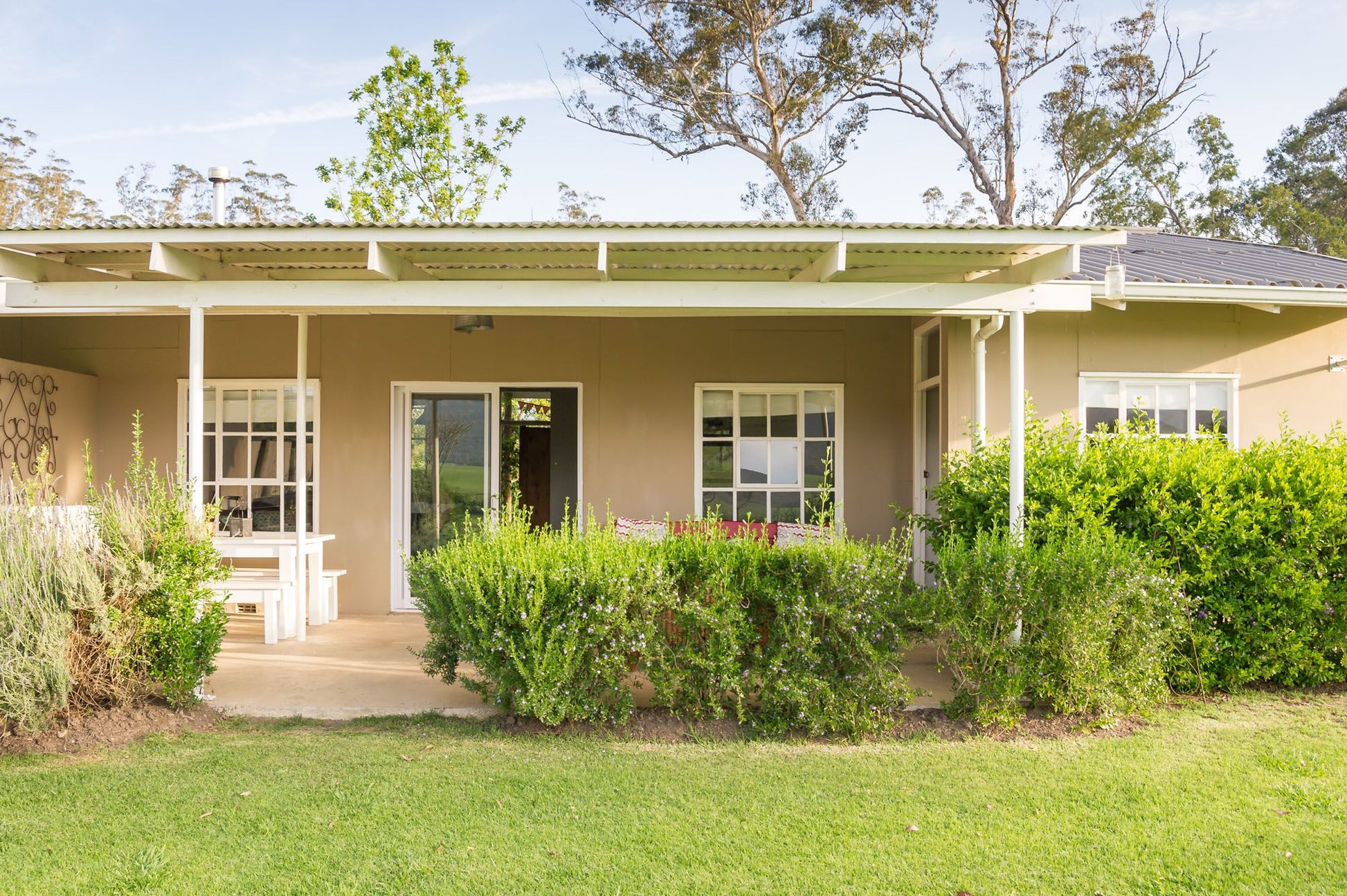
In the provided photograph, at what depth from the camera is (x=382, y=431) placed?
861 centimetres

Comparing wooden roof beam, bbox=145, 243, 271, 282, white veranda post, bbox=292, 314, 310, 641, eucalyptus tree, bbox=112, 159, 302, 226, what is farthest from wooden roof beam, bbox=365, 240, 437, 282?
eucalyptus tree, bbox=112, 159, 302, 226

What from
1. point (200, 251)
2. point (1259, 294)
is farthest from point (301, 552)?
point (1259, 294)

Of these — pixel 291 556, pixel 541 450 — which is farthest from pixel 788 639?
pixel 541 450

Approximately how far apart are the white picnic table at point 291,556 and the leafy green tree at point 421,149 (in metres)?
9.10

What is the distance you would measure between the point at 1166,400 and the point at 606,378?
4588 millimetres

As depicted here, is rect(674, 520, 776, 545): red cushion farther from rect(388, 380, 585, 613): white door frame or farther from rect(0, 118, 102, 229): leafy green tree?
rect(0, 118, 102, 229): leafy green tree

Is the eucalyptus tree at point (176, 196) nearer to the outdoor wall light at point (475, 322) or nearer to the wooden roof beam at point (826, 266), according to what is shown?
the outdoor wall light at point (475, 322)

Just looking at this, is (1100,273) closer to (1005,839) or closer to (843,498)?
(843,498)

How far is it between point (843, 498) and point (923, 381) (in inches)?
48.6

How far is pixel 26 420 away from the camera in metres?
8.15

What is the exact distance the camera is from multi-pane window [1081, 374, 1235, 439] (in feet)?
24.9

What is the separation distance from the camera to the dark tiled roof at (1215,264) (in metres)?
7.29

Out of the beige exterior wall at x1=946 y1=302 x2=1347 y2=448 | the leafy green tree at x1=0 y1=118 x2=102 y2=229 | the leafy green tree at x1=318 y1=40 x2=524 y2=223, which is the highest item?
the leafy green tree at x1=0 y1=118 x2=102 y2=229

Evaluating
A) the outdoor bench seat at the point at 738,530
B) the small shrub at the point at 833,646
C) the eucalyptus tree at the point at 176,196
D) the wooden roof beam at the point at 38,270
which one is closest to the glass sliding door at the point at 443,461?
the outdoor bench seat at the point at 738,530
